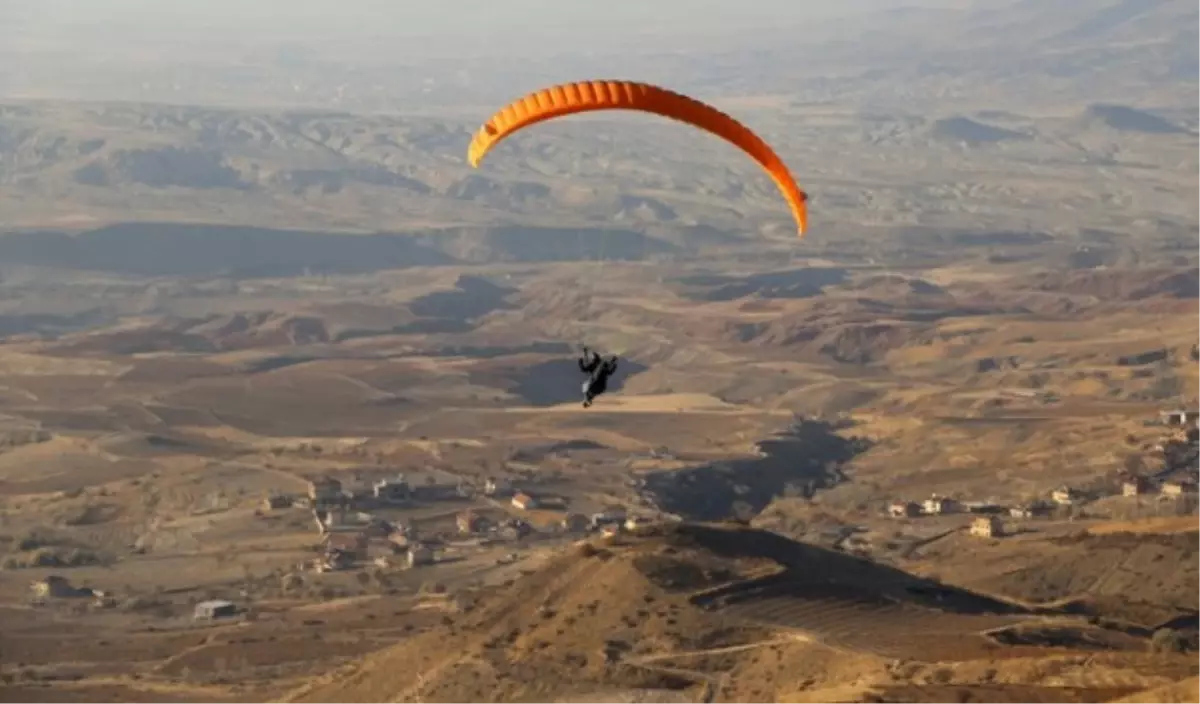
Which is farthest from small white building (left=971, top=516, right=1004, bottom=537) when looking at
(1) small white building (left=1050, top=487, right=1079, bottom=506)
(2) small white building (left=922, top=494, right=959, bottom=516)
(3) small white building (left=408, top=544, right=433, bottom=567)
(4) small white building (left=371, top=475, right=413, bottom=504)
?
(4) small white building (left=371, top=475, right=413, bottom=504)

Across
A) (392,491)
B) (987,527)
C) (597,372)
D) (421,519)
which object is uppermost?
(597,372)

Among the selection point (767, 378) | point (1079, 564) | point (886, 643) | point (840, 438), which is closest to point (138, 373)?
point (767, 378)

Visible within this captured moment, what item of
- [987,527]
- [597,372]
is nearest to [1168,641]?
[597,372]

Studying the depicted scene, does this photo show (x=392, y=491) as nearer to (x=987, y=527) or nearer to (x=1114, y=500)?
(x=987, y=527)

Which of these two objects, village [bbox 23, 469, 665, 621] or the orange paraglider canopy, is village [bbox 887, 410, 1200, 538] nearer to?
village [bbox 23, 469, 665, 621]

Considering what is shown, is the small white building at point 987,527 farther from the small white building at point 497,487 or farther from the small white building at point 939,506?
the small white building at point 497,487

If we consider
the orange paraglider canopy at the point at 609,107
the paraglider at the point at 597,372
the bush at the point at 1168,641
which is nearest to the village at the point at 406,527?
the bush at the point at 1168,641
